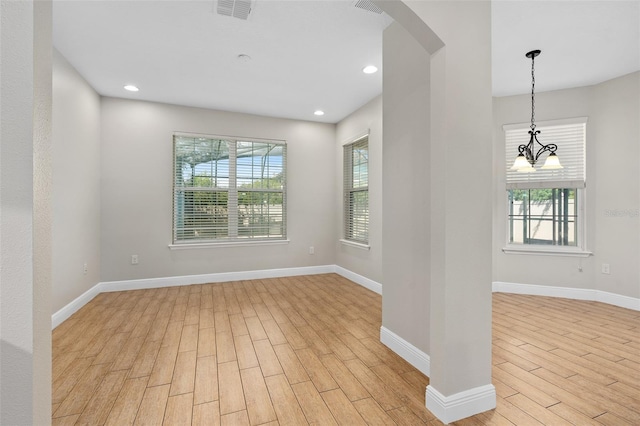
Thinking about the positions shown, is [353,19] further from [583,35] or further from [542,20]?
[583,35]

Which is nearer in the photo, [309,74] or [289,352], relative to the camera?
[289,352]

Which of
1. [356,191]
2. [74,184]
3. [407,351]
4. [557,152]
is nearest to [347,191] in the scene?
[356,191]

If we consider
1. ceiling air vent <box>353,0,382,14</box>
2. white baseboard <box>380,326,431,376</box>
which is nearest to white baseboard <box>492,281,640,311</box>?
white baseboard <box>380,326,431,376</box>

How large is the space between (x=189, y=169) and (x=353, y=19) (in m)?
3.32

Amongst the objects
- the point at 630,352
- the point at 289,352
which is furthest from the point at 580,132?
the point at 289,352

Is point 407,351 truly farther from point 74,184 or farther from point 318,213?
point 74,184

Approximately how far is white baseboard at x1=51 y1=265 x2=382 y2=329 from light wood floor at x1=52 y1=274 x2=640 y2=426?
19cm

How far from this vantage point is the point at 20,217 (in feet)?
2.90

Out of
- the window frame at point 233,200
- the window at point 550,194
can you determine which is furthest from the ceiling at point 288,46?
the window frame at point 233,200

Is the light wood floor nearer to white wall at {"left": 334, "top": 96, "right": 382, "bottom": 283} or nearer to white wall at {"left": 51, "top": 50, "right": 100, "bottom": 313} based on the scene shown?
white wall at {"left": 51, "top": 50, "right": 100, "bottom": 313}

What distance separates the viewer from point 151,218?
4.41m

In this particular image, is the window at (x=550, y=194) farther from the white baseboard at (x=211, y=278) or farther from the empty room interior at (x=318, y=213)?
the white baseboard at (x=211, y=278)

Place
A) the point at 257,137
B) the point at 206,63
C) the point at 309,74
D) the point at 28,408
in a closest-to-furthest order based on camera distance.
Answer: the point at 28,408 < the point at 206,63 < the point at 309,74 < the point at 257,137

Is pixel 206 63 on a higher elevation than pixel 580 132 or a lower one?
higher
